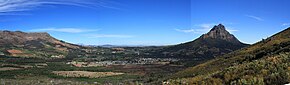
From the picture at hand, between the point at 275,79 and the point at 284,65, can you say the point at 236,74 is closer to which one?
the point at 284,65

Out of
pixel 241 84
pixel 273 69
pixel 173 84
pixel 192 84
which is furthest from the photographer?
pixel 173 84

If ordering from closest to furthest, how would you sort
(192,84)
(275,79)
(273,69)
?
1. (275,79)
2. (273,69)
3. (192,84)

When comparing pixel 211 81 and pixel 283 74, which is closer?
pixel 283 74

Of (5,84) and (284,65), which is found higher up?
(284,65)

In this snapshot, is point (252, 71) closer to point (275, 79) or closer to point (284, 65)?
point (284, 65)

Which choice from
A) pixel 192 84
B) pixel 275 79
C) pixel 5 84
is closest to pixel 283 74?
pixel 275 79

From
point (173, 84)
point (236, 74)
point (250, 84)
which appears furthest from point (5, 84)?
point (250, 84)

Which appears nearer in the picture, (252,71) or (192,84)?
(252,71)

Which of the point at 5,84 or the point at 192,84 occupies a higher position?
the point at 192,84

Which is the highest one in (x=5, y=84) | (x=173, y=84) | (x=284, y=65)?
(x=284, y=65)
